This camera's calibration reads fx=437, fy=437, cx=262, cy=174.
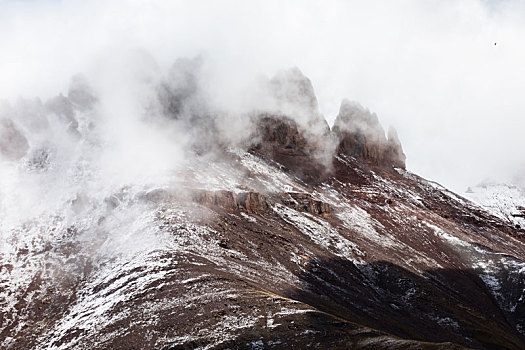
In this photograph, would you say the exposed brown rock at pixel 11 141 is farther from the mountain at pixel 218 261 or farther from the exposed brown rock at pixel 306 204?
the exposed brown rock at pixel 306 204

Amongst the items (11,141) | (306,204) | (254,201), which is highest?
(11,141)

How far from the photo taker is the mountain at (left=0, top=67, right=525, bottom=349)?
214 feet

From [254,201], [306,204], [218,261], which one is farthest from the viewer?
[306,204]

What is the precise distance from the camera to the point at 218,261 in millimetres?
90250

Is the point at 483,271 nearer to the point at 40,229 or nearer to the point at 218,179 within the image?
the point at 218,179

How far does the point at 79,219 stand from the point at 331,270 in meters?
66.2

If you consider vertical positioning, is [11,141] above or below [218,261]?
above

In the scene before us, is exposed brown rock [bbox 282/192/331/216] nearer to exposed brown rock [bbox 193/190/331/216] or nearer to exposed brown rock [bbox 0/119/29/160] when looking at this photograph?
exposed brown rock [bbox 193/190/331/216]

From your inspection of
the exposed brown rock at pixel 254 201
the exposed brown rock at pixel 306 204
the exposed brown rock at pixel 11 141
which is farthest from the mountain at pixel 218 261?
the exposed brown rock at pixel 11 141

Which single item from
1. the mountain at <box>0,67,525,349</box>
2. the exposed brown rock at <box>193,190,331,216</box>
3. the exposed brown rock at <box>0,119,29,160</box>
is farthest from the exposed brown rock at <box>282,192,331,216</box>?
the exposed brown rock at <box>0,119,29,160</box>

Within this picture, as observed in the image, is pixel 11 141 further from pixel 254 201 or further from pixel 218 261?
pixel 218 261

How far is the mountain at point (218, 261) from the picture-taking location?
214 ft

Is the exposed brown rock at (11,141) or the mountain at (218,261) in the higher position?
the exposed brown rock at (11,141)

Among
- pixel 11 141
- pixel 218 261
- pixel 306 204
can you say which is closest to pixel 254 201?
pixel 306 204
